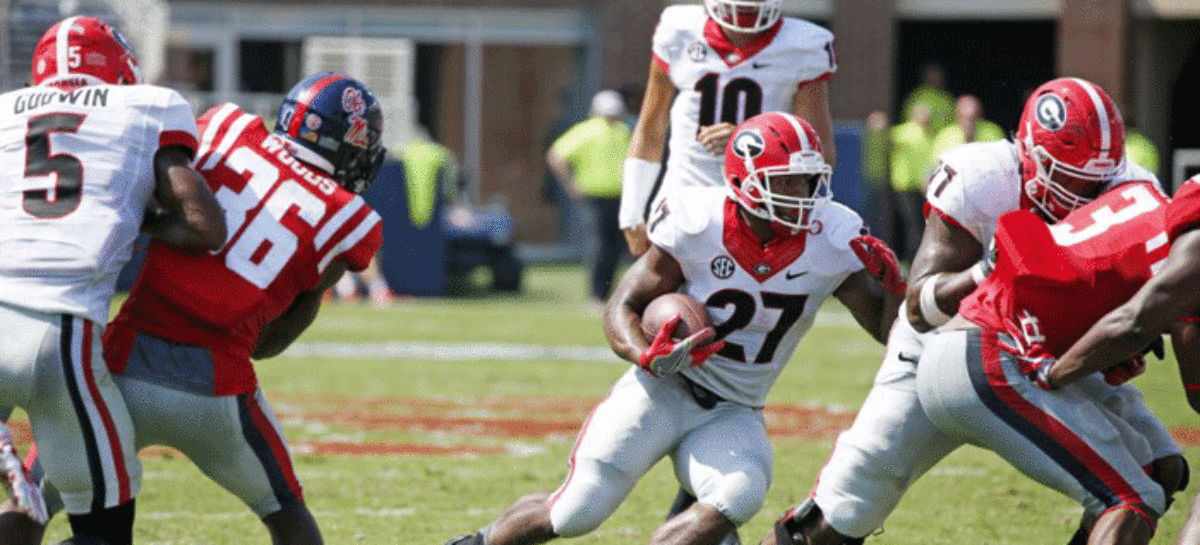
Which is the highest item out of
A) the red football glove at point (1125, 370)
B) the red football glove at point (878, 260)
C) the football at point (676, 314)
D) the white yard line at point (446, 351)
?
the red football glove at point (878, 260)

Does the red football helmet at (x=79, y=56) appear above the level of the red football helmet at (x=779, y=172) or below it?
above

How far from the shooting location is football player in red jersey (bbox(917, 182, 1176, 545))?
4465 mm

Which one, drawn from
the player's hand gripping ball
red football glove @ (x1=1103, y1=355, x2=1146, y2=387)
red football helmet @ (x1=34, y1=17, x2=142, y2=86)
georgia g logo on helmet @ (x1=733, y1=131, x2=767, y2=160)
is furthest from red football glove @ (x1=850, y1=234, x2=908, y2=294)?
red football helmet @ (x1=34, y1=17, x2=142, y2=86)

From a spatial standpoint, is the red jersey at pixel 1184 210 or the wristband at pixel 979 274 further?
the wristband at pixel 979 274

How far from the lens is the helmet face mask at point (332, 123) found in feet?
16.2

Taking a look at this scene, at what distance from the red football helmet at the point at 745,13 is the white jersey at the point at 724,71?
0.21 feet

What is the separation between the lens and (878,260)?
16.6ft

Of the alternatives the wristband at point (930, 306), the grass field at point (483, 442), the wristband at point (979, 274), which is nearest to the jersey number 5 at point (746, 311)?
the wristband at point (930, 306)

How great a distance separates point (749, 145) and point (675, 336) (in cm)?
60

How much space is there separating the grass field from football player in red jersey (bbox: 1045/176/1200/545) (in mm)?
1436

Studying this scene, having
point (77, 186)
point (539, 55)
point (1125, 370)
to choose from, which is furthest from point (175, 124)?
point (539, 55)

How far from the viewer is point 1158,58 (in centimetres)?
2264

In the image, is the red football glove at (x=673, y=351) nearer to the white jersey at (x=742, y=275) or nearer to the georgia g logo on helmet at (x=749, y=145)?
the white jersey at (x=742, y=275)

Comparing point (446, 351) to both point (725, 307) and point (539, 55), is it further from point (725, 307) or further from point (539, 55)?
point (539, 55)
